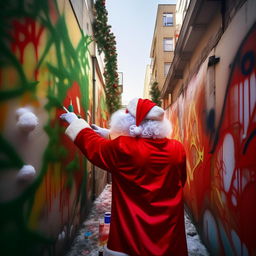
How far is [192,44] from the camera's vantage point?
5.86m

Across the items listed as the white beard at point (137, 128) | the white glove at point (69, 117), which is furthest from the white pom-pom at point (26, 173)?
the white beard at point (137, 128)

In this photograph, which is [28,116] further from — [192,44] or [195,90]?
[192,44]

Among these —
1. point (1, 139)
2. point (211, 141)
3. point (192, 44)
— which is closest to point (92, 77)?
point (192, 44)

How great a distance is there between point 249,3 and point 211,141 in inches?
65.8

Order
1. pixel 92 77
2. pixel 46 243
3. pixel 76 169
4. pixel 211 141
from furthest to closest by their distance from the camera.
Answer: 1. pixel 92 77
2. pixel 76 169
3. pixel 211 141
4. pixel 46 243

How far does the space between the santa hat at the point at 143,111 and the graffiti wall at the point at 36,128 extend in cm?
82

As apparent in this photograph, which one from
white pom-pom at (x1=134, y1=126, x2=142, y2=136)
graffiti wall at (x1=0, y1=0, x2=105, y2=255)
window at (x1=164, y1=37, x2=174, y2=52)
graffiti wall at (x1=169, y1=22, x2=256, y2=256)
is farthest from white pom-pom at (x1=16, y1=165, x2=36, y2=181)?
window at (x1=164, y1=37, x2=174, y2=52)

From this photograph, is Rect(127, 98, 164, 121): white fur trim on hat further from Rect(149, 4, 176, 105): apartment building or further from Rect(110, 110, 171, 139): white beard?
Rect(149, 4, 176, 105): apartment building

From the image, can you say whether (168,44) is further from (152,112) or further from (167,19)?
(152,112)

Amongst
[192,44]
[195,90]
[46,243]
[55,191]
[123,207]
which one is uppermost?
[192,44]

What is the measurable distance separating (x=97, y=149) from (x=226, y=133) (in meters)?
1.42

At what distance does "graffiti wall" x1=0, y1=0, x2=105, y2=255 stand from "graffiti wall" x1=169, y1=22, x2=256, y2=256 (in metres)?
1.73

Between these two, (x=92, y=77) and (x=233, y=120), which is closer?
(x=233, y=120)

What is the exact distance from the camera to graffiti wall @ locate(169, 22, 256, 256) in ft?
6.37
